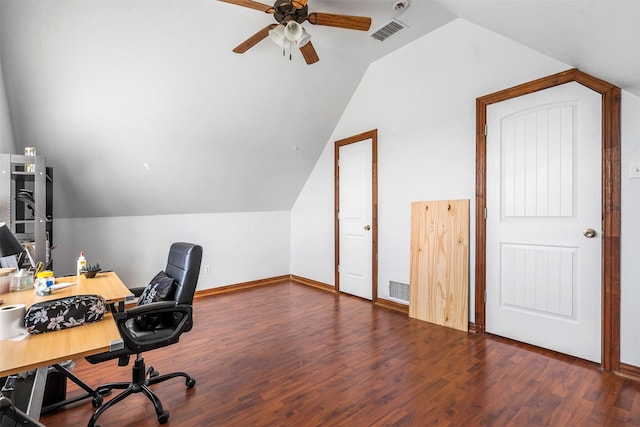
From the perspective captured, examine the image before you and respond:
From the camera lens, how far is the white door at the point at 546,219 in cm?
252

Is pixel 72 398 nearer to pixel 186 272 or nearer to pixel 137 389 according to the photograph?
pixel 137 389

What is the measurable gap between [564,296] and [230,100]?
3665 millimetres

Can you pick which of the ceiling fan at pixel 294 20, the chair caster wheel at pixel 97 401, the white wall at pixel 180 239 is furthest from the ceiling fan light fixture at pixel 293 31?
the white wall at pixel 180 239

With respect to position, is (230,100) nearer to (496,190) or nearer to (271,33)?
(271,33)

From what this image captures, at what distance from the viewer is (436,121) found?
11.5 feet

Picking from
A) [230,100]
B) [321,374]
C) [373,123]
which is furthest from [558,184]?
[230,100]

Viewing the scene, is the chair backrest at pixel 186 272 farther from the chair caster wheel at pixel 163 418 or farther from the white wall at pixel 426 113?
the white wall at pixel 426 113

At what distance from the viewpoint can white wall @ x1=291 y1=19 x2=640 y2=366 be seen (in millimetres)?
2348

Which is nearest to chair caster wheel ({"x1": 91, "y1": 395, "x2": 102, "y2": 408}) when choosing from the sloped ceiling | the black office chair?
the black office chair

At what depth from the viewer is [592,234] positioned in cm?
249

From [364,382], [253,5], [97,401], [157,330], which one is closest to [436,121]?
[253,5]

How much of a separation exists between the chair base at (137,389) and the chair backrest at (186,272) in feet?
1.47

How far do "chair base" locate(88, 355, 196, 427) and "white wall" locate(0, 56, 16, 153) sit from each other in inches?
81.3

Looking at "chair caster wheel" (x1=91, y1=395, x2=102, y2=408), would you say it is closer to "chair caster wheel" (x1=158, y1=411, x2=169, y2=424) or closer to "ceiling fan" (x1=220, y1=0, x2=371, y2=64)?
"chair caster wheel" (x1=158, y1=411, x2=169, y2=424)
